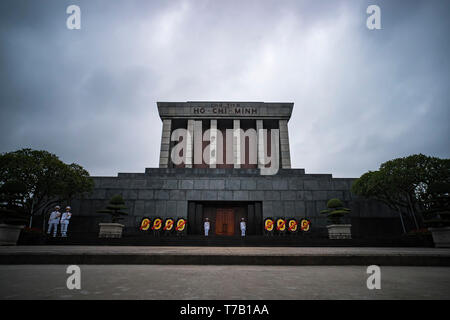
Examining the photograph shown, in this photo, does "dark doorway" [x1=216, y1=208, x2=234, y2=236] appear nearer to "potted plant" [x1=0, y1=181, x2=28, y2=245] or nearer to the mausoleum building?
the mausoleum building

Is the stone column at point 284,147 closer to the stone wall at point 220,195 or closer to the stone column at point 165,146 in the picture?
the stone wall at point 220,195

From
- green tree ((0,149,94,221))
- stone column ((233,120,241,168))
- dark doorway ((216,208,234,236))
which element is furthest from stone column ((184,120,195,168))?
green tree ((0,149,94,221))

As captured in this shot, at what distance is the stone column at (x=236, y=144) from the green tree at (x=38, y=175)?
17.5 m

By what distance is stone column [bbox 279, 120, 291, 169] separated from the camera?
33.0 metres

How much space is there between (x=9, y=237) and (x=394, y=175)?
25.2 metres

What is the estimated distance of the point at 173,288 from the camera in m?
3.12

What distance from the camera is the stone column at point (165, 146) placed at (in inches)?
1297

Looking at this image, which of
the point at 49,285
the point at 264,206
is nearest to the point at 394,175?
the point at 264,206

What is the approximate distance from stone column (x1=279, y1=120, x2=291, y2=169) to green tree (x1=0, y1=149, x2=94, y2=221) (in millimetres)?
23534

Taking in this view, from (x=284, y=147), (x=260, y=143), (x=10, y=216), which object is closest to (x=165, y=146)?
(x=260, y=143)

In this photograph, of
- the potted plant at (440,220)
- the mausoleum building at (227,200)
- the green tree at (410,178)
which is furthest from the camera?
the mausoleum building at (227,200)

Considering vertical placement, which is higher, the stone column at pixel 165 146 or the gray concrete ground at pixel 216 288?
the stone column at pixel 165 146

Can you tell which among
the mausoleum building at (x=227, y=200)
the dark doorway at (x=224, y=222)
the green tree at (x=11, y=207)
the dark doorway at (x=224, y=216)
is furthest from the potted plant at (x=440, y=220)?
the green tree at (x=11, y=207)

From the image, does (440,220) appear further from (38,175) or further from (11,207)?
(38,175)
